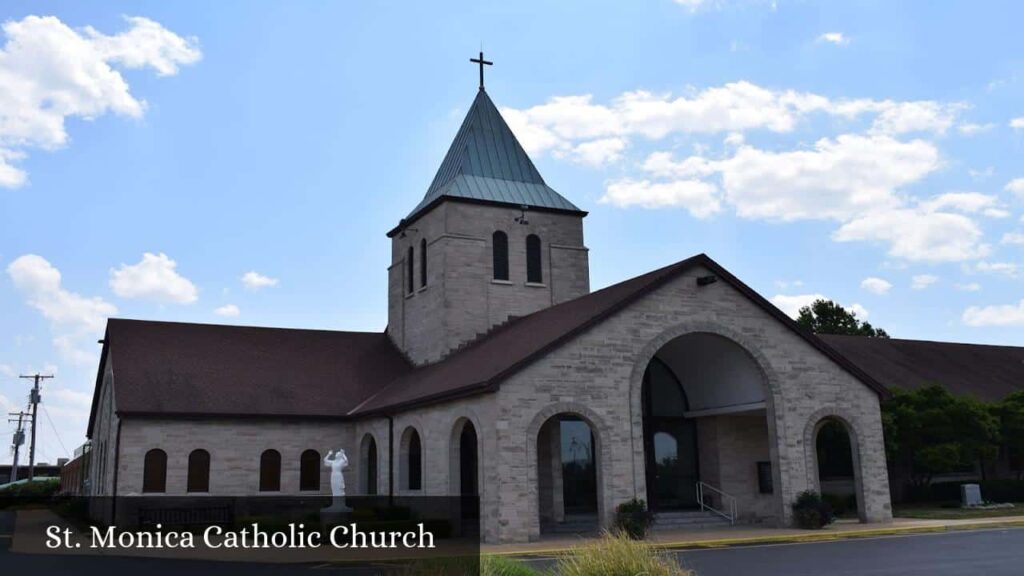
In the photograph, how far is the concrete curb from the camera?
21.1m

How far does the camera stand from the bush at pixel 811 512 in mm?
26078

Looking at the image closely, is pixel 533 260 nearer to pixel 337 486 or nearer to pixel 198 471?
pixel 337 486

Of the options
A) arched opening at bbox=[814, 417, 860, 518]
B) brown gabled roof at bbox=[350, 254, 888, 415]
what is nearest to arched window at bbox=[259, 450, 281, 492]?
brown gabled roof at bbox=[350, 254, 888, 415]

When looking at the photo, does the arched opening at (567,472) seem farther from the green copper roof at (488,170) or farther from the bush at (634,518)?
the green copper roof at (488,170)

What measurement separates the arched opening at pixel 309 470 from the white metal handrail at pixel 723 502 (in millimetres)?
13746

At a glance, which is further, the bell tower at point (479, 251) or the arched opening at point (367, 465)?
the bell tower at point (479, 251)

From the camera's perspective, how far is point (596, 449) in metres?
25.1

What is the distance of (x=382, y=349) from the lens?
4019cm

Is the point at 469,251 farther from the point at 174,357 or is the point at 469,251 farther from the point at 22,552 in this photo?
the point at 22,552

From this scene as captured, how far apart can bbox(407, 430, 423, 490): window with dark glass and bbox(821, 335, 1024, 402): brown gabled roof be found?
1909 centimetres

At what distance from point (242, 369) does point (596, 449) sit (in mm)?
16558

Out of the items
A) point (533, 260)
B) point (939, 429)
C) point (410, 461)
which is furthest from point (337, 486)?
point (939, 429)

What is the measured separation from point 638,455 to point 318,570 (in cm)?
1089

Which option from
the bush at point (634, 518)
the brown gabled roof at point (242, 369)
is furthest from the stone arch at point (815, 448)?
the brown gabled roof at point (242, 369)
